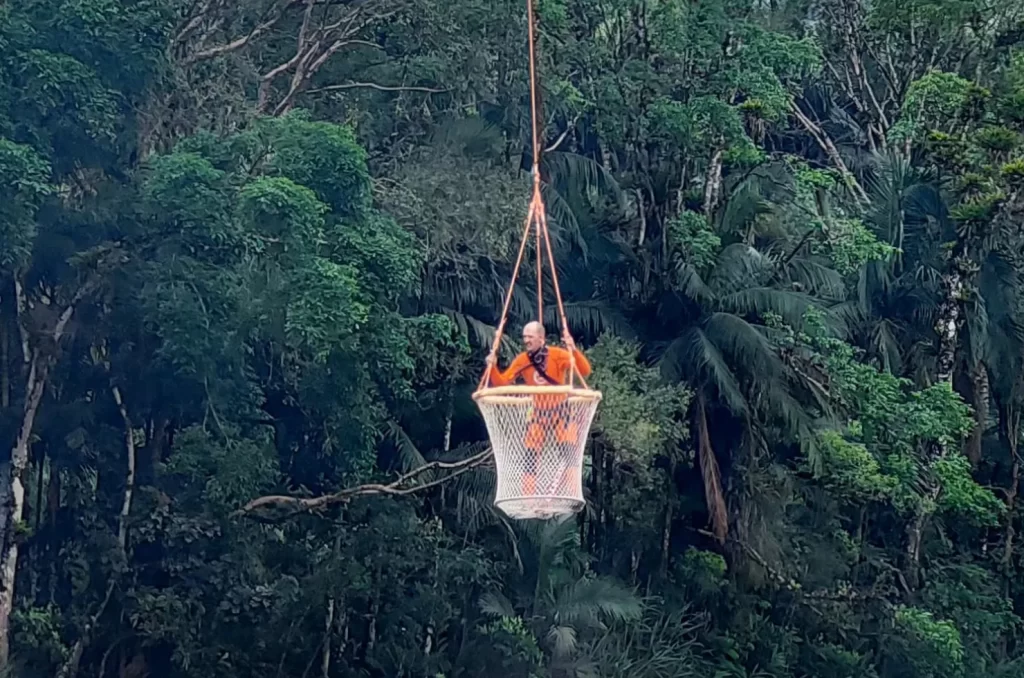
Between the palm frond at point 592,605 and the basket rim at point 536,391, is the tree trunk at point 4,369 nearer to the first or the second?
the palm frond at point 592,605

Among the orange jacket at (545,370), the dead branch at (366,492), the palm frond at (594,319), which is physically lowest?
the dead branch at (366,492)

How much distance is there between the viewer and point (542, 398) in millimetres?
7211

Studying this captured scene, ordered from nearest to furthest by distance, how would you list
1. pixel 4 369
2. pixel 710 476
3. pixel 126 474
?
1. pixel 4 369
2. pixel 126 474
3. pixel 710 476

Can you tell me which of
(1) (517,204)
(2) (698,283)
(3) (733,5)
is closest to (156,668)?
(1) (517,204)

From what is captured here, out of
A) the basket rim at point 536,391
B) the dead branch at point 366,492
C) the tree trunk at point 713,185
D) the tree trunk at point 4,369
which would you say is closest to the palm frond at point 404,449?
the dead branch at point 366,492

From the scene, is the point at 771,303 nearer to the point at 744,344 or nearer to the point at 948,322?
the point at 744,344

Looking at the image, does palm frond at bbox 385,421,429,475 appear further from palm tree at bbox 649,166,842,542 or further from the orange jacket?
the orange jacket

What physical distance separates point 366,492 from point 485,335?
1945mm

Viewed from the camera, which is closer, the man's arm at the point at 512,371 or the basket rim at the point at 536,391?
the basket rim at the point at 536,391

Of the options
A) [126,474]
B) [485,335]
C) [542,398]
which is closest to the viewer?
[542,398]

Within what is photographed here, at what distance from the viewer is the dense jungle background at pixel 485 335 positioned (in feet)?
39.8

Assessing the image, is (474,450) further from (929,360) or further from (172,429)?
(929,360)

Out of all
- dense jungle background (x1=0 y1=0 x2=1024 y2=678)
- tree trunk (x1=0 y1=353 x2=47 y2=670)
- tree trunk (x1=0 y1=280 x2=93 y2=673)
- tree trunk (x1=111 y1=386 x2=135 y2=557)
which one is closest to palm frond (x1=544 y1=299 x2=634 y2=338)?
dense jungle background (x1=0 y1=0 x2=1024 y2=678)

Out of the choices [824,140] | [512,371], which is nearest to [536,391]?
[512,371]
